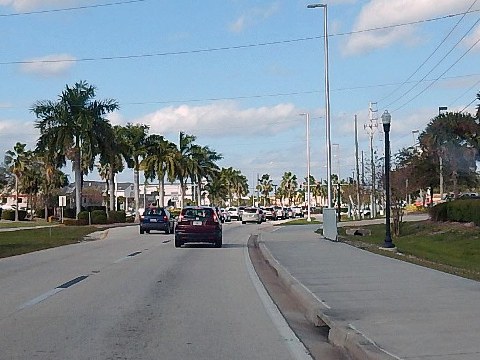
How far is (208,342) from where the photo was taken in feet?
35.0

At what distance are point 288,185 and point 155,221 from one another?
5556 inches

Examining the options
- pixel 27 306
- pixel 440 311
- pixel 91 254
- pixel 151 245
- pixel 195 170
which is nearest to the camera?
pixel 440 311

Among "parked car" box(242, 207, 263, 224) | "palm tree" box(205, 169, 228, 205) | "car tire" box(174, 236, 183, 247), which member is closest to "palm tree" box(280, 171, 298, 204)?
"palm tree" box(205, 169, 228, 205)

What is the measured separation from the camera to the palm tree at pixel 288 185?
18938 centimetres

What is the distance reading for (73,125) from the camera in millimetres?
64438

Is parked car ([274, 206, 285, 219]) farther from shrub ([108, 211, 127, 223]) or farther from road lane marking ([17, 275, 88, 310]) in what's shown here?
road lane marking ([17, 275, 88, 310])

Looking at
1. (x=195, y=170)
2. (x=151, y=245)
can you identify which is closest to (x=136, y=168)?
(x=195, y=170)

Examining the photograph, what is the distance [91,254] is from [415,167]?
57782 mm

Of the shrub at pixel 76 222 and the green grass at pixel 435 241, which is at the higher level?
the shrub at pixel 76 222

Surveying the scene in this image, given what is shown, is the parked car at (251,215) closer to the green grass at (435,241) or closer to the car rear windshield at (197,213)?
the green grass at (435,241)

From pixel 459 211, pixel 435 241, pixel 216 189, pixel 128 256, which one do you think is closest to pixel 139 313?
pixel 128 256

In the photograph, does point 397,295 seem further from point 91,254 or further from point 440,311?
point 91,254

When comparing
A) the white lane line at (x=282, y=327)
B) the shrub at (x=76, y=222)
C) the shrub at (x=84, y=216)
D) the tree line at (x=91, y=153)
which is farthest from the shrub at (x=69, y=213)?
→ the white lane line at (x=282, y=327)

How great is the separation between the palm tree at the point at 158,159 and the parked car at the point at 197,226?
49.9 metres
